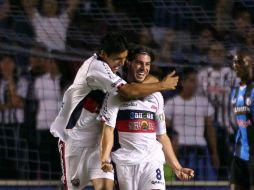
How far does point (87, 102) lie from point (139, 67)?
17.9 inches

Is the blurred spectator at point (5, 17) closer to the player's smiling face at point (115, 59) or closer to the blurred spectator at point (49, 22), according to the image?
the blurred spectator at point (49, 22)

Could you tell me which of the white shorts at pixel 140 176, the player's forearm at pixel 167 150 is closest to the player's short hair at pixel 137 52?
the player's forearm at pixel 167 150

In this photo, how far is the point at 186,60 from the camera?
12055 mm

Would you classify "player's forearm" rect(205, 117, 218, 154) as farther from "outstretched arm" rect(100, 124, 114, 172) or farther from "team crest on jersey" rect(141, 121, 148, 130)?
"outstretched arm" rect(100, 124, 114, 172)

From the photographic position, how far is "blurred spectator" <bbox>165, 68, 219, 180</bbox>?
11.8 m

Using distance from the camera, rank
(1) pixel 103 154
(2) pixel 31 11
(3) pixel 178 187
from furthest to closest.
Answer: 1. (2) pixel 31 11
2. (3) pixel 178 187
3. (1) pixel 103 154

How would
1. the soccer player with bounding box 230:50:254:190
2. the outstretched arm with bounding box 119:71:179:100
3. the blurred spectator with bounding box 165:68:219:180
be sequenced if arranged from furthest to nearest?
the blurred spectator with bounding box 165:68:219:180 < the soccer player with bounding box 230:50:254:190 < the outstretched arm with bounding box 119:71:179:100

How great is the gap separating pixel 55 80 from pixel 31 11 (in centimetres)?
87

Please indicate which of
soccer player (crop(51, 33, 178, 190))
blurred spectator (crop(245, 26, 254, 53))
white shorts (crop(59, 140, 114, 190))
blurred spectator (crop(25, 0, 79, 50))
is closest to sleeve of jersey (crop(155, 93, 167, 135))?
soccer player (crop(51, 33, 178, 190))

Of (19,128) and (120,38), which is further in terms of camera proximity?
(19,128)

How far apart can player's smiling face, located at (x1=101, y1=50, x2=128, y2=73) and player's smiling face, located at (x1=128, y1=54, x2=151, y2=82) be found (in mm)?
103

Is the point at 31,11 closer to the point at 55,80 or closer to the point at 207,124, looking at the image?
the point at 55,80

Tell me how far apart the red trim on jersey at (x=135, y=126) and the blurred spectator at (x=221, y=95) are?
3.77 metres

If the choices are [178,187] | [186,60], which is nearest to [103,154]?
[178,187]
